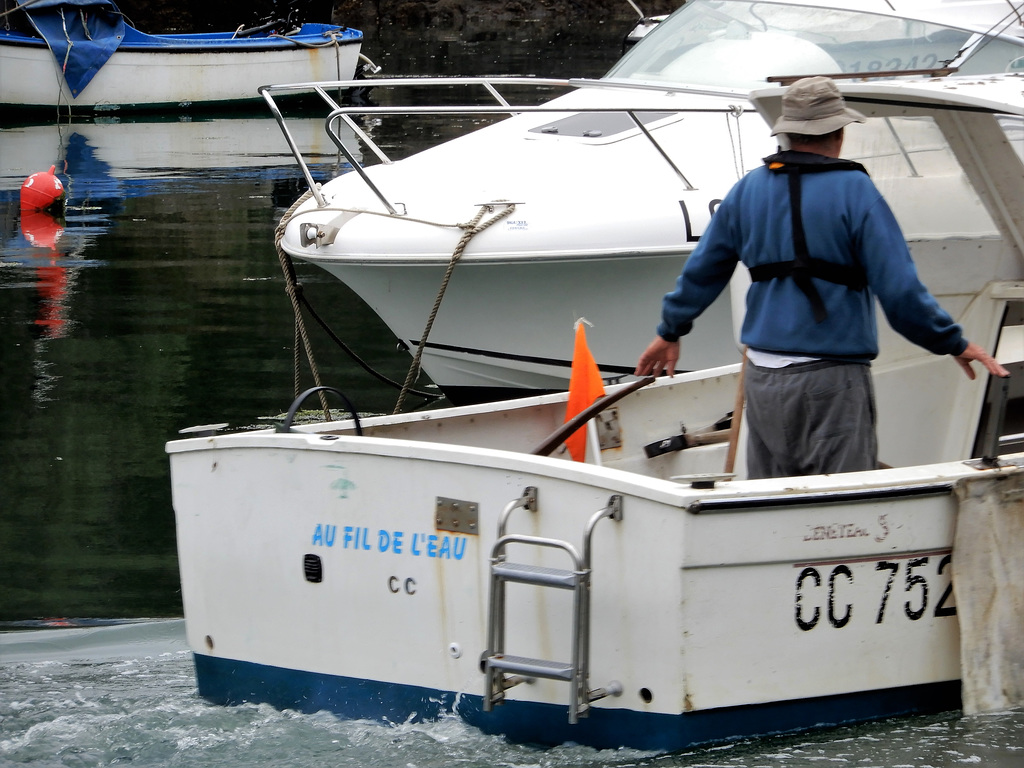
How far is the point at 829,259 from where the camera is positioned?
399 centimetres

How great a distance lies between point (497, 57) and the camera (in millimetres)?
32156

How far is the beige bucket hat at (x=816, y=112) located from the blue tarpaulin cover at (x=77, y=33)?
64.6ft

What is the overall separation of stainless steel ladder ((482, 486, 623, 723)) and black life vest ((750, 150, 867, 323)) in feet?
2.72

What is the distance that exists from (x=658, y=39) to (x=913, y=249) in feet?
15.8

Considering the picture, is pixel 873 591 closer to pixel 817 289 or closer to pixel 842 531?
pixel 842 531

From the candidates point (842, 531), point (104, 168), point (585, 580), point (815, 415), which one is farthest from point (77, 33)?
point (842, 531)

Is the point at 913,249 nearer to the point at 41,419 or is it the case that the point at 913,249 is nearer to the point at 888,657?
the point at 888,657

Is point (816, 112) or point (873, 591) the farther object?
point (816, 112)

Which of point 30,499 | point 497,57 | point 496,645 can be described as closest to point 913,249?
point 496,645

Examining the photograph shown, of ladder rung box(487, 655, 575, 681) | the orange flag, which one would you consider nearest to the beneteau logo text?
ladder rung box(487, 655, 575, 681)

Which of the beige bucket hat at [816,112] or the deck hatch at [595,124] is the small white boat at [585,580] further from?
the deck hatch at [595,124]

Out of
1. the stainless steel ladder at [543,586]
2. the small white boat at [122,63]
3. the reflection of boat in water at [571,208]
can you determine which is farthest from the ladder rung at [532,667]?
the small white boat at [122,63]

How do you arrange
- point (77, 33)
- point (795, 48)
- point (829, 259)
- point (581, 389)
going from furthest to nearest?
point (77, 33) < point (795, 48) < point (581, 389) < point (829, 259)

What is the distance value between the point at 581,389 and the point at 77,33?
19197mm
